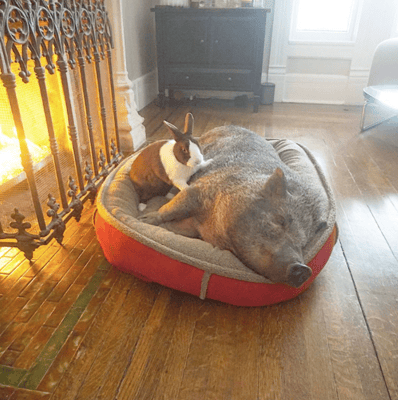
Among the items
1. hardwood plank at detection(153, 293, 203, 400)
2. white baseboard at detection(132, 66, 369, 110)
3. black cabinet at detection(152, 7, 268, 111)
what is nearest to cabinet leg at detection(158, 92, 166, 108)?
black cabinet at detection(152, 7, 268, 111)

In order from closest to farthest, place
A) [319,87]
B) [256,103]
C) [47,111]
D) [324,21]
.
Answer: [47,111], [256,103], [324,21], [319,87]

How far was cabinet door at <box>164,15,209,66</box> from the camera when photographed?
4.27m

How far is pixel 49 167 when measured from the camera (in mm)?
2064

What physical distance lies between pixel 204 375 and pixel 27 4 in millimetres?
1683

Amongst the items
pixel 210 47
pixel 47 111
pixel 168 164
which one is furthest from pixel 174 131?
pixel 210 47

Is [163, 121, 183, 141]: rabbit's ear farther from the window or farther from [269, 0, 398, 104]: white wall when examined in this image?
the window

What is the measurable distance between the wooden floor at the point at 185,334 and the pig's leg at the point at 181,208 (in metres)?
0.37

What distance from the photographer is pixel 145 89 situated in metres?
4.73

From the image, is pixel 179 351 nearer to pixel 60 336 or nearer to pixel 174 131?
pixel 60 336

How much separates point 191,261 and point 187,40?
3.59 metres

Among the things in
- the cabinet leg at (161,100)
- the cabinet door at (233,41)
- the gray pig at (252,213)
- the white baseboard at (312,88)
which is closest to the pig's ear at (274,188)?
the gray pig at (252,213)

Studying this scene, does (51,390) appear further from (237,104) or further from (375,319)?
(237,104)

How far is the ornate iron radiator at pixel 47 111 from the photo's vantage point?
155cm

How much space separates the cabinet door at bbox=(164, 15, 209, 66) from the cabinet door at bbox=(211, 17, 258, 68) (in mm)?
112
